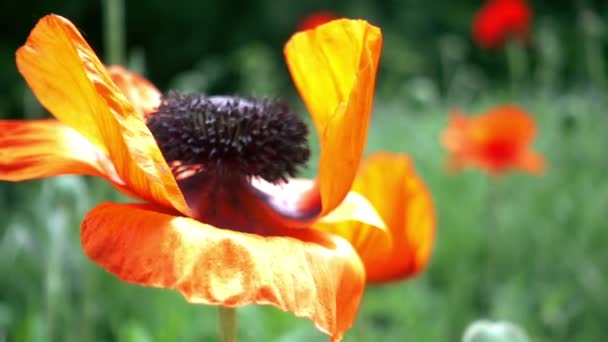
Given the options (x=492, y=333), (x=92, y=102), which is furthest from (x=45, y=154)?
(x=492, y=333)

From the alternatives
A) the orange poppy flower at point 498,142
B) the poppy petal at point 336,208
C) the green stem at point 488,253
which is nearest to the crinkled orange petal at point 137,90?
the poppy petal at point 336,208

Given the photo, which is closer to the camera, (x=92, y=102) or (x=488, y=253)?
(x=92, y=102)

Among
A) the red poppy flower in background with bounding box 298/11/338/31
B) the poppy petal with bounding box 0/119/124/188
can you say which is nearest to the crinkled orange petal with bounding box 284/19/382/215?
the poppy petal with bounding box 0/119/124/188

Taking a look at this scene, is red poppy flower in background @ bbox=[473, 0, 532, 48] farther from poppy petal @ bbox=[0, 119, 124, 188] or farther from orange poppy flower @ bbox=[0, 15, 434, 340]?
poppy petal @ bbox=[0, 119, 124, 188]

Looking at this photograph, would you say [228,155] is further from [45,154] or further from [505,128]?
[505,128]

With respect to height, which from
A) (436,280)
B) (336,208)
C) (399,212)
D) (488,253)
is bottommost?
(436,280)

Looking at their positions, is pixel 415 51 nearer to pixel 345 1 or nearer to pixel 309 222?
pixel 345 1

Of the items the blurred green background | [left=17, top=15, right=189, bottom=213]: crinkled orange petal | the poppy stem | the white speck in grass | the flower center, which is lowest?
the blurred green background

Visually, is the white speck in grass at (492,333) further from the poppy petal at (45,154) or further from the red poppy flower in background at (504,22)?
the red poppy flower in background at (504,22)
